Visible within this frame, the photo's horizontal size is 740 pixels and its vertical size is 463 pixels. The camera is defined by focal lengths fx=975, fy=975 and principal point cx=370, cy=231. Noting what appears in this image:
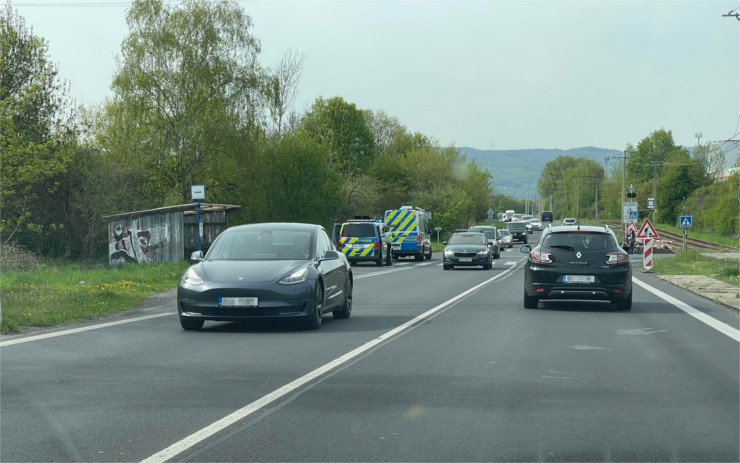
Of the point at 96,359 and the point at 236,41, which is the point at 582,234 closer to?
the point at 96,359

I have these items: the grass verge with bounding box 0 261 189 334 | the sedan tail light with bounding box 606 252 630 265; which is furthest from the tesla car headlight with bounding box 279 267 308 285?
the sedan tail light with bounding box 606 252 630 265

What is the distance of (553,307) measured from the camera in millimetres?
18250

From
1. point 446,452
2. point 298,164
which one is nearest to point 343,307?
point 446,452

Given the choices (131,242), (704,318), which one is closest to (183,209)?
(131,242)

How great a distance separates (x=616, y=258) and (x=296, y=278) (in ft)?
21.8

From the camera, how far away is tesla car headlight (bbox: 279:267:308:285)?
13375mm

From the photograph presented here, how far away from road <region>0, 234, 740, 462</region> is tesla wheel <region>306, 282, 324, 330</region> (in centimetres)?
23

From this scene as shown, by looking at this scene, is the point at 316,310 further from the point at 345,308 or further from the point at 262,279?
the point at 345,308

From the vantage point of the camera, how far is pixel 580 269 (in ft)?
56.7

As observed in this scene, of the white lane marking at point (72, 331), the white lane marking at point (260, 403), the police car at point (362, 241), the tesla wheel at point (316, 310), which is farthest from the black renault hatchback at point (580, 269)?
the police car at point (362, 241)

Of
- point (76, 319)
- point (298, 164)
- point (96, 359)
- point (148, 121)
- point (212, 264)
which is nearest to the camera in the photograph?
point (96, 359)

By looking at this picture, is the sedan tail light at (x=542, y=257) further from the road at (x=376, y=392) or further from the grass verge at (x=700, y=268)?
the grass verge at (x=700, y=268)

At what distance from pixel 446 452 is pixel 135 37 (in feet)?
154

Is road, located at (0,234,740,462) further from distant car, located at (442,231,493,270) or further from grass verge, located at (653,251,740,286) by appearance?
distant car, located at (442,231,493,270)
